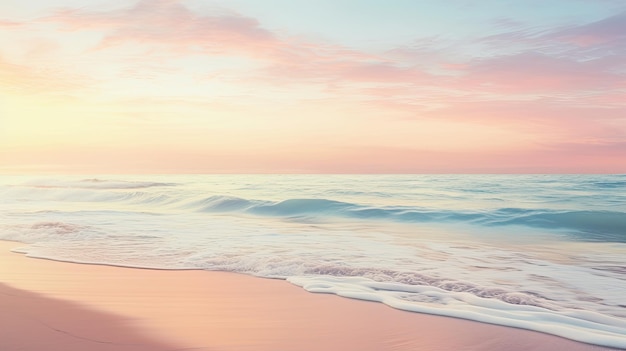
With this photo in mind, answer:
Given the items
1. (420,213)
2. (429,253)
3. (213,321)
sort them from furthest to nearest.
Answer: (420,213)
(429,253)
(213,321)

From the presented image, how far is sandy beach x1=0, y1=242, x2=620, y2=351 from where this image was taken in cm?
443

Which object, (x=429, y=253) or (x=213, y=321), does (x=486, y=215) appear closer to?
(x=429, y=253)

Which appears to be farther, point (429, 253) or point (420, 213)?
point (420, 213)

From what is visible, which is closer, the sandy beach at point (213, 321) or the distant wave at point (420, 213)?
the sandy beach at point (213, 321)

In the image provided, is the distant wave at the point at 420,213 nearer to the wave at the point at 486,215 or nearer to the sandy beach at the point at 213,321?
the wave at the point at 486,215

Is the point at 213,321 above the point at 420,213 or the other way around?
above

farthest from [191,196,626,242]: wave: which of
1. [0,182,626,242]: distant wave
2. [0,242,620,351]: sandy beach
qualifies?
[0,242,620,351]: sandy beach

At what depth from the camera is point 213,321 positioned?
5098 millimetres

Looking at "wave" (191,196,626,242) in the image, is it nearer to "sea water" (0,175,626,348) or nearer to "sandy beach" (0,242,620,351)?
"sea water" (0,175,626,348)

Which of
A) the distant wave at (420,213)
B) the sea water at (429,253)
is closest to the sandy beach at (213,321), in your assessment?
the sea water at (429,253)

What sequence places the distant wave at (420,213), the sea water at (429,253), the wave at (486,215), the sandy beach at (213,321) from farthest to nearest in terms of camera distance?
1. the distant wave at (420,213)
2. the wave at (486,215)
3. the sea water at (429,253)
4. the sandy beach at (213,321)

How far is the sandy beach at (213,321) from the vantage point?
443cm

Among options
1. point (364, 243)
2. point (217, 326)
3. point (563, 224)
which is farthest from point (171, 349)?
point (563, 224)

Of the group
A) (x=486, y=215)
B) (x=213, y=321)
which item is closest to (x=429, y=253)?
(x=213, y=321)
